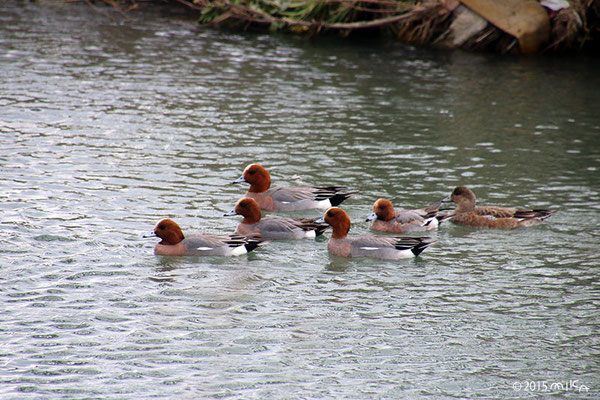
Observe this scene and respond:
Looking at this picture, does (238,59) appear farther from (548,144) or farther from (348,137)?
(548,144)

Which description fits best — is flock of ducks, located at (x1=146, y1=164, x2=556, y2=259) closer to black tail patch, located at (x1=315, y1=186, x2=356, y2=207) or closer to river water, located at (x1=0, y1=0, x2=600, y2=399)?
black tail patch, located at (x1=315, y1=186, x2=356, y2=207)

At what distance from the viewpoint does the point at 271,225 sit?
12.1 metres

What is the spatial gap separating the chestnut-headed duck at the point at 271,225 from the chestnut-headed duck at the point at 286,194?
3.45 feet

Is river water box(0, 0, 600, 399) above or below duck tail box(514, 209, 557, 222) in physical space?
below

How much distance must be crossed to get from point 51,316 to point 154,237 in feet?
9.33

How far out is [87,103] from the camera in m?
19.3

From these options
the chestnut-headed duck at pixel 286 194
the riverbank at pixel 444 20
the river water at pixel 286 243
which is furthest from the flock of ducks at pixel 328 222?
the riverbank at pixel 444 20

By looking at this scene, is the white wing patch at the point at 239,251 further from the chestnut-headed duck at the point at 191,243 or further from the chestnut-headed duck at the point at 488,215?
the chestnut-headed duck at the point at 488,215

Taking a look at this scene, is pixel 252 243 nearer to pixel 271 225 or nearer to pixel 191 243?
pixel 271 225

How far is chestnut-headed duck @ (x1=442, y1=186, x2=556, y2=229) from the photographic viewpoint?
1255 cm

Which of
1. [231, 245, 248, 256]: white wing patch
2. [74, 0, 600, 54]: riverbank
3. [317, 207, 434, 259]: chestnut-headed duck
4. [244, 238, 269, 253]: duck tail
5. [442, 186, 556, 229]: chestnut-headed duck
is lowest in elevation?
[231, 245, 248, 256]: white wing patch

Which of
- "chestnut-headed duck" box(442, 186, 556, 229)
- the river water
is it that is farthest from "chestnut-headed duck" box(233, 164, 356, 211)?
"chestnut-headed duck" box(442, 186, 556, 229)

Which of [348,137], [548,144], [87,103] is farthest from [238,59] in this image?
[548,144]

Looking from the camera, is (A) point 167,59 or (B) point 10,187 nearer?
(B) point 10,187
